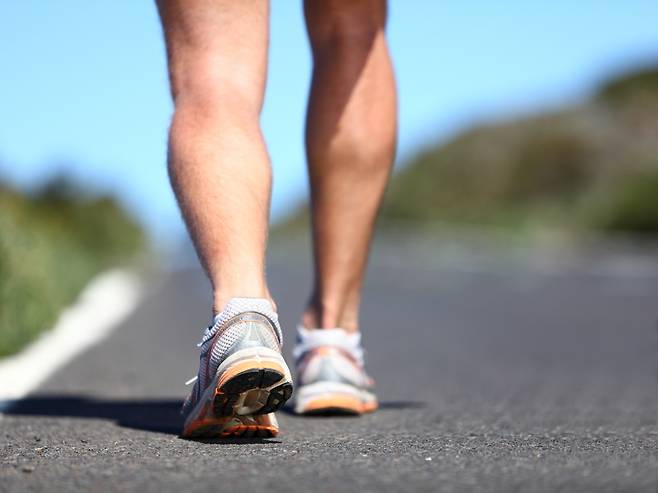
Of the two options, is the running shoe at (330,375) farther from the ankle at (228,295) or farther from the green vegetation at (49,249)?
the green vegetation at (49,249)

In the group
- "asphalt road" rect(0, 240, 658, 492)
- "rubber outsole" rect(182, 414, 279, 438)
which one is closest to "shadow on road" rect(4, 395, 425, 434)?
"asphalt road" rect(0, 240, 658, 492)

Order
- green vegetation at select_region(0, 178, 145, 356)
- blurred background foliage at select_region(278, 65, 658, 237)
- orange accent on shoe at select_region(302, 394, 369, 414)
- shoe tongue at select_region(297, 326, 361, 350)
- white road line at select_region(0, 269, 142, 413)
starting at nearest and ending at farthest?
orange accent on shoe at select_region(302, 394, 369, 414)
shoe tongue at select_region(297, 326, 361, 350)
white road line at select_region(0, 269, 142, 413)
green vegetation at select_region(0, 178, 145, 356)
blurred background foliage at select_region(278, 65, 658, 237)

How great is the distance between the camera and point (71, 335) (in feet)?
19.4

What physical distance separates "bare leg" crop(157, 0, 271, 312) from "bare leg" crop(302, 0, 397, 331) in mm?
674

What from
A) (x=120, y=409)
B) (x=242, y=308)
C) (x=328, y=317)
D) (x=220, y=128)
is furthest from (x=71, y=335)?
(x=242, y=308)

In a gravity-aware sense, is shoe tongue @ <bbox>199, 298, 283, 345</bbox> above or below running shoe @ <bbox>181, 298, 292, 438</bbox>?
above

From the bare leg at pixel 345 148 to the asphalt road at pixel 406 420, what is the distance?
392mm

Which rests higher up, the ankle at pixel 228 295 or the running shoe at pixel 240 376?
the ankle at pixel 228 295

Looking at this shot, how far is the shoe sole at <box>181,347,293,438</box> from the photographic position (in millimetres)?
2467

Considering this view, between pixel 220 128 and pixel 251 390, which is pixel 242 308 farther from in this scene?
pixel 220 128

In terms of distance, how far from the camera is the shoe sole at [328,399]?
129 inches

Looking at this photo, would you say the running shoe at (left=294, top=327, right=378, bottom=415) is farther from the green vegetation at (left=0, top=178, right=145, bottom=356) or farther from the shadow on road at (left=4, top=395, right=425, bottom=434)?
the green vegetation at (left=0, top=178, right=145, bottom=356)

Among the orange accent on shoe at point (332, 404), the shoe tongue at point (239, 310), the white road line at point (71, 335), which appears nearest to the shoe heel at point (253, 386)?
the shoe tongue at point (239, 310)

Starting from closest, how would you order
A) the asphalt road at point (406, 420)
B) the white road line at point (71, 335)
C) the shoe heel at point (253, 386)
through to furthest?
the asphalt road at point (406, 420) → the shoe heel at point (253, 386) → the white road line at point (71, 335)
